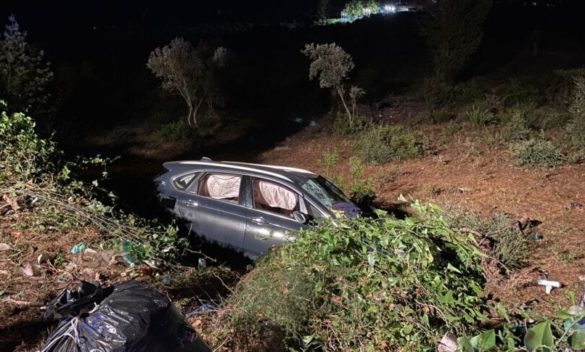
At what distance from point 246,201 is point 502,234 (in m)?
3.33

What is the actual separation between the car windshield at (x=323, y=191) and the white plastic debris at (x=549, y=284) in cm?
260

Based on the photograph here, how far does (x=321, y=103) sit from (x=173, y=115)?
18.0ft

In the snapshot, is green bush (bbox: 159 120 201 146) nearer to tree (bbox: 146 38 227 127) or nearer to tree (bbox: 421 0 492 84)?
tree (bbox: 146 38 227 127)

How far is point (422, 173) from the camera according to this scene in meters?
11.2

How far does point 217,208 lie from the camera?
22.2ft

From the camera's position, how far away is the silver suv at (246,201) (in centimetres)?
646

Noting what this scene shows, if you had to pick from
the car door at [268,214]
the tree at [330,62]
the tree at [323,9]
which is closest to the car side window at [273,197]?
the car door at [268,214]

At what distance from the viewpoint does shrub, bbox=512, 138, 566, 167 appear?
1062 centimetres

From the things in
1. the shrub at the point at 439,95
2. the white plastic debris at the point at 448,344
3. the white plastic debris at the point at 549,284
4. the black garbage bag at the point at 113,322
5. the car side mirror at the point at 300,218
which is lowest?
the white plastic debris at the point at 549,284

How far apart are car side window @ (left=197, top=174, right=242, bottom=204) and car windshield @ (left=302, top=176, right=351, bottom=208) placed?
0.92 m

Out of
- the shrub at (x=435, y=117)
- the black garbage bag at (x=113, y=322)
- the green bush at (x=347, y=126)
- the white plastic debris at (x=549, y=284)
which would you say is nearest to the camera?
the black garbage bag at (x=113, y=322)

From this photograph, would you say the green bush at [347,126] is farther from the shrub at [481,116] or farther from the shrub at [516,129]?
the shrub at [516,129]

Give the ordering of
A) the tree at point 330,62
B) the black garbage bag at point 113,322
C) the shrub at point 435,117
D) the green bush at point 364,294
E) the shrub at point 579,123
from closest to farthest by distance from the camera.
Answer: the black garbage bag at point 113,322
the green bush at point 364,294
the shrub at point 579,123
the tree at point 330,62
the shrub at point 435,117

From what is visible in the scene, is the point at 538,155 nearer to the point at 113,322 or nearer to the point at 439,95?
the point at 439,95
